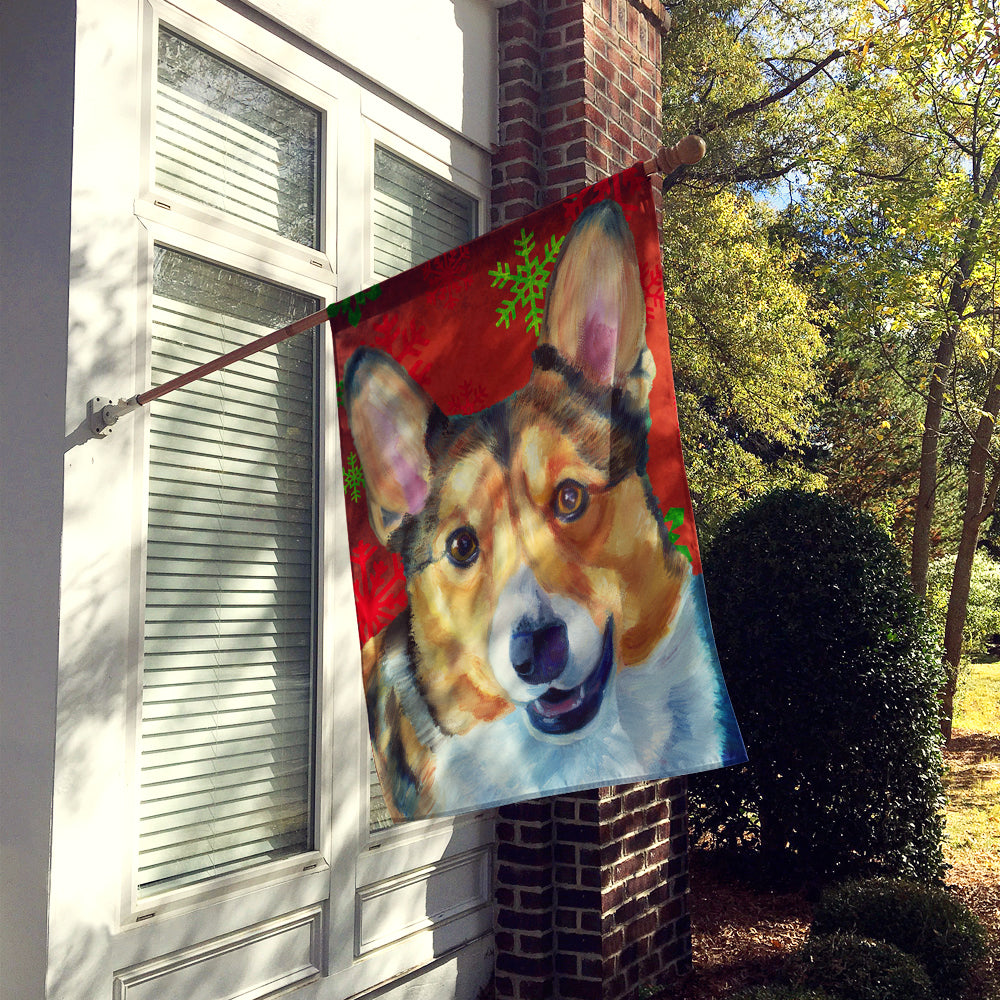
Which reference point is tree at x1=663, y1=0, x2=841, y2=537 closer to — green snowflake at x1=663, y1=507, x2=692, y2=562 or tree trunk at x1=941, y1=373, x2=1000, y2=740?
tree trunk at x1=941, y1=373, x2=1000, y2=740

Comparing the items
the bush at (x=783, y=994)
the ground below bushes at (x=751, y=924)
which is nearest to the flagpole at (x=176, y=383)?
the bush at (x=783, y=994)

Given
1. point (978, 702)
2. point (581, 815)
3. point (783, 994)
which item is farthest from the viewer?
point (978, 702)

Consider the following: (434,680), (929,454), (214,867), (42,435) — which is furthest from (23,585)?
(929,454)

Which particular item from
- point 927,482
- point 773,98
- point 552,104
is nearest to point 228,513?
point 552,104

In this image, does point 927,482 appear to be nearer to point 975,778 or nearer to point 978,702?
point 975,778

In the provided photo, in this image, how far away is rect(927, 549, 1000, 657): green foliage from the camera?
14109 mm

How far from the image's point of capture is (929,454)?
11578mm

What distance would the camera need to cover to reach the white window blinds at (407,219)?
4.07 metres

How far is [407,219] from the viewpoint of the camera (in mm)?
4242

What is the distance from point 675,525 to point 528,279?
695 millimetres

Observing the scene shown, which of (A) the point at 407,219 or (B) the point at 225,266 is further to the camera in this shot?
(A) the point at 407,219

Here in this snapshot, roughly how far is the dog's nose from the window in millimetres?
1297

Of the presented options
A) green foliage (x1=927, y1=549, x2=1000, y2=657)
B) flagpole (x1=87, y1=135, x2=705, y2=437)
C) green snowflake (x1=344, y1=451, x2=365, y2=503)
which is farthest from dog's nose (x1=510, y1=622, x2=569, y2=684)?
green foliage (x1=927, y1=549, x2=1000, y2=657)

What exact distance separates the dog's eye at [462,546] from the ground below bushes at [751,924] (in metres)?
3.11
